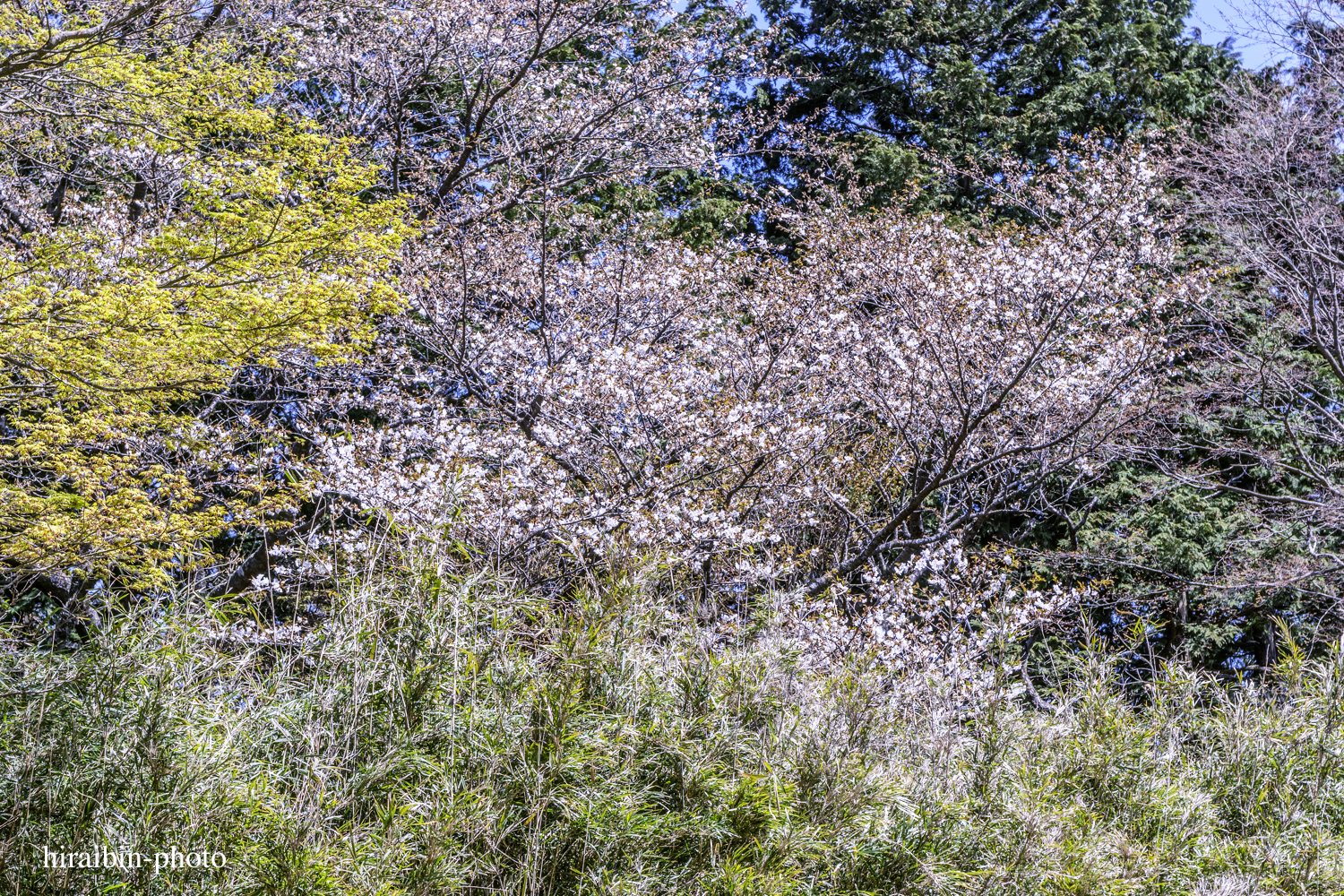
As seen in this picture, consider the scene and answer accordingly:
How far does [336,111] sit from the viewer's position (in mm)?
12781

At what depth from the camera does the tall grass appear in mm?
3521

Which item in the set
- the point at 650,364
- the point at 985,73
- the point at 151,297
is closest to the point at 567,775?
the point at 151,297

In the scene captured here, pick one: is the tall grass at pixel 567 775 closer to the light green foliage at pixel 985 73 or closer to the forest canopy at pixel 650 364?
the forest canopy at pixel 650 364

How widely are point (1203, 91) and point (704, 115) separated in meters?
9.01

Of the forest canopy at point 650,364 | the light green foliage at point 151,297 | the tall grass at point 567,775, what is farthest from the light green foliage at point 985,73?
the tall grass at point 567,775

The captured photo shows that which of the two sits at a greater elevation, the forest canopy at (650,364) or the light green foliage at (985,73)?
the light green foliage at (985,73)

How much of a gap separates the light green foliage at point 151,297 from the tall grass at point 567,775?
201cm

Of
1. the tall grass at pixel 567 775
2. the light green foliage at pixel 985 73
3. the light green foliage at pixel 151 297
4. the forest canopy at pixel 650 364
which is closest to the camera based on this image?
the tall grass at pixel 567 775

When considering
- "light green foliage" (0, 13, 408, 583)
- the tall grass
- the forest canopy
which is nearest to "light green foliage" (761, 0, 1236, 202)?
the forest canopy

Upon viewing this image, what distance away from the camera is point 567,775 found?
4121 mm

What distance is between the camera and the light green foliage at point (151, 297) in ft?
17.2

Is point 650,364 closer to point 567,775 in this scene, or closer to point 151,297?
point 151,297

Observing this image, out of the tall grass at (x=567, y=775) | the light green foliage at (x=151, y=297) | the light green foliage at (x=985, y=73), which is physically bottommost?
the tall grass at (x=567, y=775)

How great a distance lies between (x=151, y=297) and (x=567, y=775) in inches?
143
